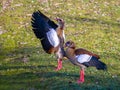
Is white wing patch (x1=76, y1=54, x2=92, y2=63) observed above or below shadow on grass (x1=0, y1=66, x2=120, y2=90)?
above

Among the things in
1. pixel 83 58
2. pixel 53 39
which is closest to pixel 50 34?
pixel 53 39

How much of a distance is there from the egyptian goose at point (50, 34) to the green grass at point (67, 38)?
41.1 inches

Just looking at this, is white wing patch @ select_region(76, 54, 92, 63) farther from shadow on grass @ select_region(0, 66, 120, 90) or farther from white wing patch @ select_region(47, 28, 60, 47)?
white wing patch @ select_region(47, 28, 60, 47)

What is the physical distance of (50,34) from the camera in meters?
16.1

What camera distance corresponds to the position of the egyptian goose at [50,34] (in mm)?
15953

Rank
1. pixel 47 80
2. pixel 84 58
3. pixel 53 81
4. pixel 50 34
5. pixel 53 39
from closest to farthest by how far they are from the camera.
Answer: pixel 84 58, pixel 53 81, pixel 47 80, pixel 53 39, pixel 50 34

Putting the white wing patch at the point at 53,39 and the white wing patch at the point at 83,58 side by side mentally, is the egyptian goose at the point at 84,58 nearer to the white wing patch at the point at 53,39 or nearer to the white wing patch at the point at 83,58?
the white wing patch at the point at 83,58

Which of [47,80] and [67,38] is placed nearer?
[47,80]

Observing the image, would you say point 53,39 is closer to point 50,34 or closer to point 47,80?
point 50,34

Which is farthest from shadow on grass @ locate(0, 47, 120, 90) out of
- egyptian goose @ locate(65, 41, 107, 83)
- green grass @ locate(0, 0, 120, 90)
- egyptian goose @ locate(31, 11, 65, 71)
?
egyptian goose @ locate(31, 11, 65, 71)

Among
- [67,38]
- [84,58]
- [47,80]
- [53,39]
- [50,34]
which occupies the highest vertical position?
[50,34]

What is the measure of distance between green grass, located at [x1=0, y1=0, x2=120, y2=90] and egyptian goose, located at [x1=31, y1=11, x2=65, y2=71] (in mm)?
1045

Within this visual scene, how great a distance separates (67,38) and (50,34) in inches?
286

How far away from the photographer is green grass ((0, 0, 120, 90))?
51.8 feet
